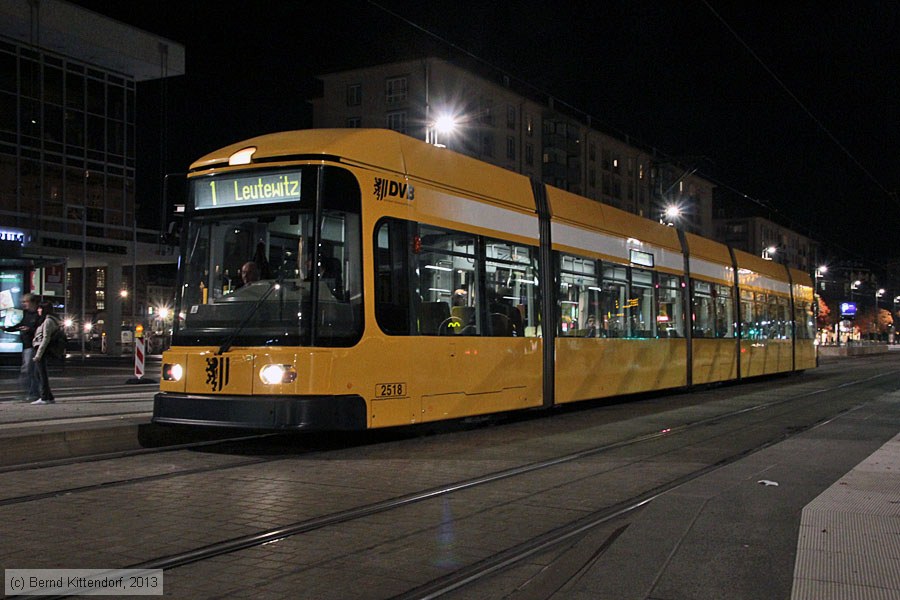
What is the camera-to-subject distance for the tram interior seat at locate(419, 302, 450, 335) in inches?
430

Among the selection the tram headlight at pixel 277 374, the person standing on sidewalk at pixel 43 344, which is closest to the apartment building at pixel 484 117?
the person standing on sidewalk at pixel 43 344

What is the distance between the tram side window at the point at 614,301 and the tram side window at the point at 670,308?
171 centimetres

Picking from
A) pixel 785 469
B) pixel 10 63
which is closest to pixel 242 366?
pixel 785 469

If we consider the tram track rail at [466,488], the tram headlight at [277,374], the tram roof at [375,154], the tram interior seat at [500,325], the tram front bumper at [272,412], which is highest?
the tram roof at [375,154]

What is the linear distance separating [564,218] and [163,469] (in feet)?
26.0

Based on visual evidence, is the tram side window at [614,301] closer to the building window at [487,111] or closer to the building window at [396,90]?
the building window at [487,111]

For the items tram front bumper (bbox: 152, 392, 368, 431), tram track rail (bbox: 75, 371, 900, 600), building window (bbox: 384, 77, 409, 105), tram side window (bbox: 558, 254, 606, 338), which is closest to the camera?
tram track rail (bbox: 75, 371, 900, 600)

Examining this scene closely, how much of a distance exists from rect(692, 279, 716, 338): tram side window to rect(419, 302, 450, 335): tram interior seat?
10.2 meters

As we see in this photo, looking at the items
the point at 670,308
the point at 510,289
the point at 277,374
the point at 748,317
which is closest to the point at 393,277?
the point at 277,374

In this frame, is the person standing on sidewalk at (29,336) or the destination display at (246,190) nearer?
the destination display at (246,190)

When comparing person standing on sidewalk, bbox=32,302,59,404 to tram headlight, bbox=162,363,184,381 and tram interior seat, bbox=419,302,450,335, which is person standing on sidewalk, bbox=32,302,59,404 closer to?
tram headlight, bbox=162,363,184,381

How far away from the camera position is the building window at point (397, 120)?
6019 cm

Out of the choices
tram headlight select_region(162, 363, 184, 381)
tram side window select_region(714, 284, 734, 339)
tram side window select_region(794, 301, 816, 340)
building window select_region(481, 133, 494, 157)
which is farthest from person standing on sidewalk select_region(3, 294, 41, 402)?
building window select_region(481, 133, 494, 157)

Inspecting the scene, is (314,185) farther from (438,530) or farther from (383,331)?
(438,530)
